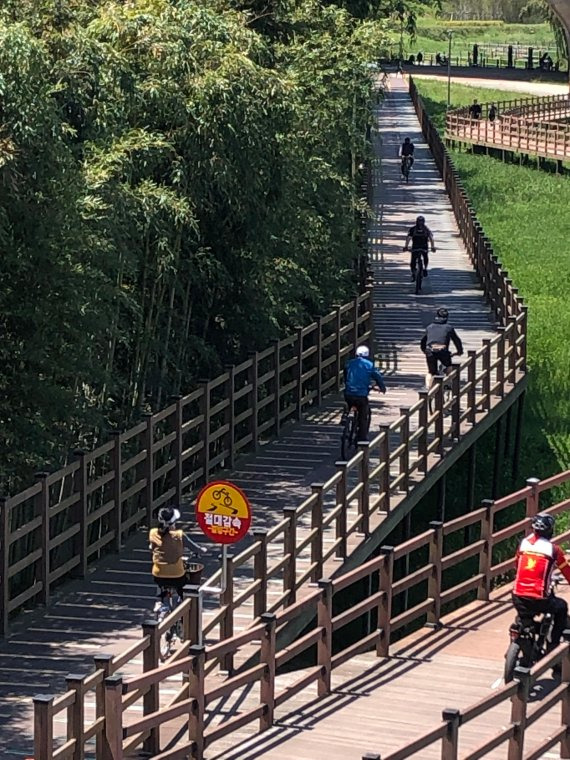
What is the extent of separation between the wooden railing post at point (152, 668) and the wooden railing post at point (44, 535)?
3997 mm

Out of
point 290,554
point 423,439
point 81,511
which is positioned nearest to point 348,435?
point 423,439

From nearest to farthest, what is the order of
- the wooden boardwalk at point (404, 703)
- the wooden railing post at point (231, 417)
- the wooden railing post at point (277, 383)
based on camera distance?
the wooden boardwalk at point (404, 703) < the wooden railing post at point (231, 417) < the wooden railing post at point (277, 383)

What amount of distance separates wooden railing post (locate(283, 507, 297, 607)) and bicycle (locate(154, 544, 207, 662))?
1005 mm

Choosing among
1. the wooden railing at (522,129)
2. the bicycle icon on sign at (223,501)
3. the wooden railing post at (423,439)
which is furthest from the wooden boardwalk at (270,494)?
the wooden railing at (522,129)

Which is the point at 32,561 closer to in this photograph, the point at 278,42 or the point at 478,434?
the point at 478,434

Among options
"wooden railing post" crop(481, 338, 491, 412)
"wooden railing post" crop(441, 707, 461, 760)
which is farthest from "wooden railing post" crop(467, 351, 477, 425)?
"wooden railing post" crop(441, 707, 461, 760)

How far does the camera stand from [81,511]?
1736cm

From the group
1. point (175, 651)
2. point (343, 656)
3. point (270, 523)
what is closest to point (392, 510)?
point (270, 523)

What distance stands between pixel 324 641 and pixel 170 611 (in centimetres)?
123

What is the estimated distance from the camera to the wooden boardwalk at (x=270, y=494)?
1486 cm

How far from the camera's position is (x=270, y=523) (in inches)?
764

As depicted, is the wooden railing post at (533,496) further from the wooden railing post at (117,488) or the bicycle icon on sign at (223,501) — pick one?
the bicycle icon on sign at (223,501)

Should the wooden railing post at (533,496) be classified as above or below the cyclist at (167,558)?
below

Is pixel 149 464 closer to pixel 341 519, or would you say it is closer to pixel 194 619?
pixel 341 519
